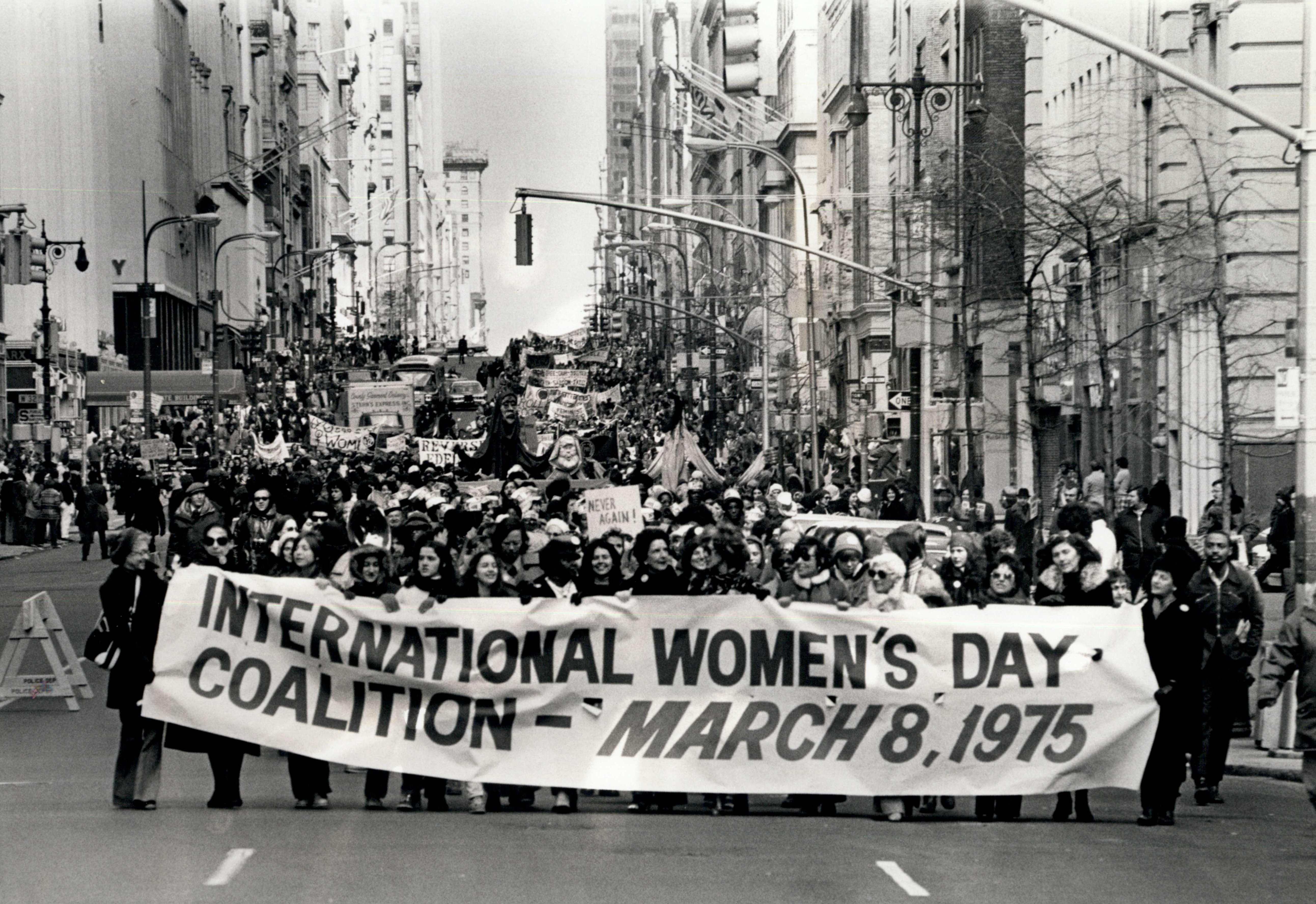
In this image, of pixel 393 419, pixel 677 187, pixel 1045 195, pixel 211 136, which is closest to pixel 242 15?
pixel 211 136

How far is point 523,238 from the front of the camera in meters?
35.8

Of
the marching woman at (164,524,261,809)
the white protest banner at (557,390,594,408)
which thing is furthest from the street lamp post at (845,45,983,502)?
the marching woman at (164,524,261,809)

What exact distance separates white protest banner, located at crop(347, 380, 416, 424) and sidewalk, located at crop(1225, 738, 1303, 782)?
138 feet

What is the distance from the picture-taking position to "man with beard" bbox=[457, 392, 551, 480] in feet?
148

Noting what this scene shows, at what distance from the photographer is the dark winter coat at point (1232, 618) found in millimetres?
14648

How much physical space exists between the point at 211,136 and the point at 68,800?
108m

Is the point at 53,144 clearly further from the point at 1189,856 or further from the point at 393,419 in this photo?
the point at 1189,856

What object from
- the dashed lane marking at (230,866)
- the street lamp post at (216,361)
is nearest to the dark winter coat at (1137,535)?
the dashed lane marking at (230,866)

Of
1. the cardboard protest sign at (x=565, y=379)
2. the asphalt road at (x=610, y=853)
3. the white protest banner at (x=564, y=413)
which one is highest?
the cardboard protest sign at (x=565, y=379)

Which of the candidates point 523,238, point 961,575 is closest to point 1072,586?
point 961,575

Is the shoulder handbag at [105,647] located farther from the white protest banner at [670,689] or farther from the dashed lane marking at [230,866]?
the dashed lane marking at [230,866]

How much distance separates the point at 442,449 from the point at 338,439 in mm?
6452

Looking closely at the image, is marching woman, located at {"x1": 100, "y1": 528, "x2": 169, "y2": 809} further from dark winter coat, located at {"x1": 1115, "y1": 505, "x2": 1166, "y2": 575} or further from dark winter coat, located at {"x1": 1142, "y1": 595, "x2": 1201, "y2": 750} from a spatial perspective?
dark winter coat, located at {"x1": 1115, "y1": 505, "x2": 1166, "y2": 575}

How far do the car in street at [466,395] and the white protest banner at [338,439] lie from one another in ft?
51.9
